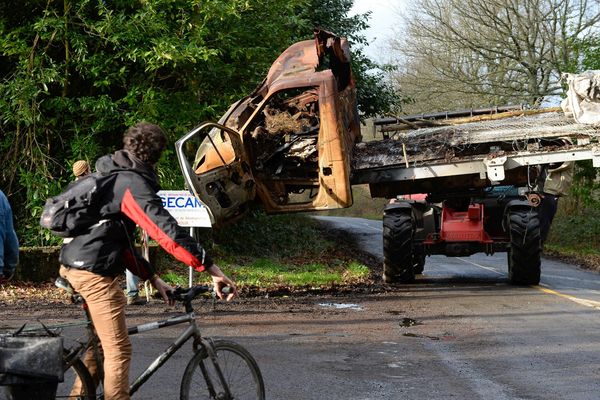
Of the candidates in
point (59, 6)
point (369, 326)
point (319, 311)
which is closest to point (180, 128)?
point (59, 6)

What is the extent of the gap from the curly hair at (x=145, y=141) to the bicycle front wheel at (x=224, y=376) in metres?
1.22

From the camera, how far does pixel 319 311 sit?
11555 millimetres

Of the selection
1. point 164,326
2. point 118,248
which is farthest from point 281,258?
point 118,248

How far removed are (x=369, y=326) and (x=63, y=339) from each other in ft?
18.9

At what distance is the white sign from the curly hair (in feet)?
23.3

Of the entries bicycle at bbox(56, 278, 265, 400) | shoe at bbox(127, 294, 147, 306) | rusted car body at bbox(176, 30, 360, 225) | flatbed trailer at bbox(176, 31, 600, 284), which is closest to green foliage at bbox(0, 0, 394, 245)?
rusted car body at bbox(176, 30, 360, 225)

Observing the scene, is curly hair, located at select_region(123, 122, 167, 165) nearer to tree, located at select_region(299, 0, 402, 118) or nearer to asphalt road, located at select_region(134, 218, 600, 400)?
asphalt road, located at select_region(134, 218, 600, 400)

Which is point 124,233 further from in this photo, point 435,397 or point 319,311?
point 319,311

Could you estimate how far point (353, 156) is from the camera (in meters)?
13.1

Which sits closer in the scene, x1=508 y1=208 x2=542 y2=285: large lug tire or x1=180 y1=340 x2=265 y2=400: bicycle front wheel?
x1=180 y1=340 x2=265 y2=400: bicycle front wheel

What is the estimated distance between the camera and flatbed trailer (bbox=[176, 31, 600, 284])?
Result: 1193cm

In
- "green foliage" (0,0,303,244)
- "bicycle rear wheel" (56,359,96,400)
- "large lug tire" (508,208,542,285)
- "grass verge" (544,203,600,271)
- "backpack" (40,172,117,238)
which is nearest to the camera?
"backpack" (40,172,117,238)

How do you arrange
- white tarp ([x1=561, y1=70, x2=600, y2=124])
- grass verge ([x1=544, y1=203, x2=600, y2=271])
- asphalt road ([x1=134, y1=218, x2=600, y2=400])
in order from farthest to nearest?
grass verge ([x1=544, y1=203, x2=600, y2=271]) < white tarp ([x1=561, y1=70, x2=600, y2=124]) < asphalt road ([x1=134, y1=218, x2=600, y2=400])

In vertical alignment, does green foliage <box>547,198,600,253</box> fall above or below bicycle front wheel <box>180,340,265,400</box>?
below
